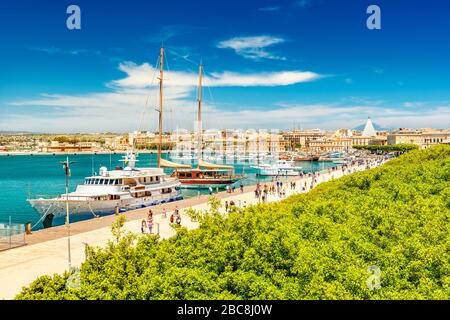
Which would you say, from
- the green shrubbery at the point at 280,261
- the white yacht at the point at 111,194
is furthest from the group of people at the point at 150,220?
the green shrubbery at the point at 280,261

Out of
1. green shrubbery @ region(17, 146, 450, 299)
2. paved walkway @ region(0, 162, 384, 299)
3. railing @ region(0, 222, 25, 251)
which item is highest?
green shrubbery @ region(17, 146, 450, 299)

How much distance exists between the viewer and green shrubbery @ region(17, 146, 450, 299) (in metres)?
8.80

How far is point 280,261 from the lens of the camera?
1081 cm

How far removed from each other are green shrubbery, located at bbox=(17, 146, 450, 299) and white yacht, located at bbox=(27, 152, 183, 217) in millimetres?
21784

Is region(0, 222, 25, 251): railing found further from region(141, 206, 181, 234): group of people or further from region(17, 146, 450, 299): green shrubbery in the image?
region(17, 146, 450, 299): green shrubbery

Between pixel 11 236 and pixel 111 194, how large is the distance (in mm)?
16698

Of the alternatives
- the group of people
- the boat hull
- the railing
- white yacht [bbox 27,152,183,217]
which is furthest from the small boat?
the boat hull

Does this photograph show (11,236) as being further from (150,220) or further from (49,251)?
(150,220)

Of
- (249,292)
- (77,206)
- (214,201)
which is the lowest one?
(77,206)

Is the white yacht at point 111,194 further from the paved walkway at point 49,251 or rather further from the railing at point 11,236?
the railing at point 11,236

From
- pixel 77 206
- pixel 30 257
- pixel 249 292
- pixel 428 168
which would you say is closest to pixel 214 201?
pixel 249 292

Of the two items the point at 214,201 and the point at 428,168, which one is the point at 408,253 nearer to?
the point at 214,201
